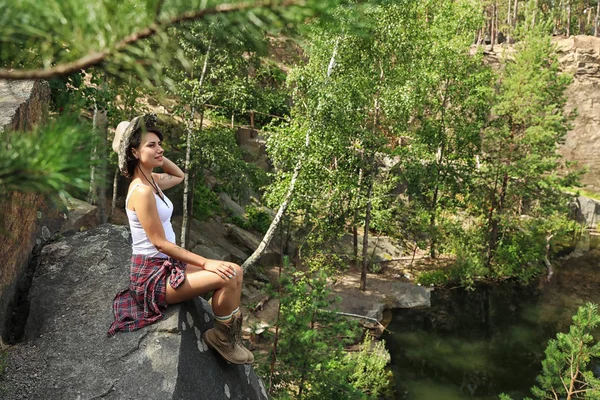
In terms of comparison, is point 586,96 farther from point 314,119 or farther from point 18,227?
point 18,227

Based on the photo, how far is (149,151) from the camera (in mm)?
3600

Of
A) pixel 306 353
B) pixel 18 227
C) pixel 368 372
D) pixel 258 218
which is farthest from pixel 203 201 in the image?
pixel 18 227

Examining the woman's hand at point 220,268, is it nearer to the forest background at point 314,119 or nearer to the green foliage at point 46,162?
the forest background at point 314,119

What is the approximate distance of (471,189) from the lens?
833 inches

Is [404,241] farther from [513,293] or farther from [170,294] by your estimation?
[170,294]

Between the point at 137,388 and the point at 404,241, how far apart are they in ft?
61.3

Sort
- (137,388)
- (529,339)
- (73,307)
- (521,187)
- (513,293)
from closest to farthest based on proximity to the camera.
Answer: (137,388) → (73,307) → (529,339) → (513,293) → (521,187)

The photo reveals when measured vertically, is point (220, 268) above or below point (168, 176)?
below

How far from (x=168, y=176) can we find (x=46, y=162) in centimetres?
274

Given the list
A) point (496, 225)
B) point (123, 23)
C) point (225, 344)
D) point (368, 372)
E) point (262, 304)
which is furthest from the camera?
point (496, 225)

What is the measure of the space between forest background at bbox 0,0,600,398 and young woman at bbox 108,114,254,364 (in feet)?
1.85

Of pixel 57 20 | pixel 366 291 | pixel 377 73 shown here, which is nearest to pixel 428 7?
pixel 377 73

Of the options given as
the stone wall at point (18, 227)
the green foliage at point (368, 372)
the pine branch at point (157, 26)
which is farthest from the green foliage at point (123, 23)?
the green foliage at point (368, 372)

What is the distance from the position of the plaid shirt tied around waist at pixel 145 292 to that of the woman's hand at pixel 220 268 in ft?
0.98
